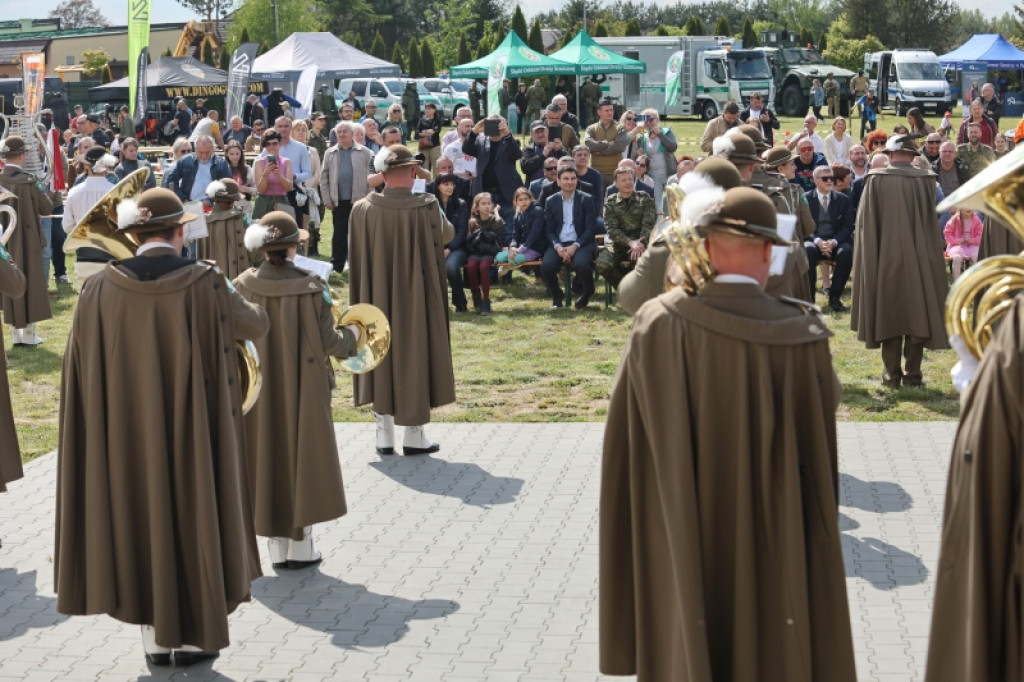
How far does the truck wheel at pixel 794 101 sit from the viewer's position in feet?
157

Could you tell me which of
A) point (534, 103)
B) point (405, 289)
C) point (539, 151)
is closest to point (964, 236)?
point (539, 151)

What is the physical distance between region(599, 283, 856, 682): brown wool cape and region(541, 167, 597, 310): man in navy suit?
1162cm

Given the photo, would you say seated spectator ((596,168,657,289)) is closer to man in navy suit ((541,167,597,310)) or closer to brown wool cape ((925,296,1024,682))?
man in navy suit ((541,167,597,310))

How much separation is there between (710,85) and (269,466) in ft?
131

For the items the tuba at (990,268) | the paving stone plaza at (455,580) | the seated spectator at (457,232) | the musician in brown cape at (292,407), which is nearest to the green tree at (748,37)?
the seated spectator at (457,232)

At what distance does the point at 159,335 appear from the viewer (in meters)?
6.12

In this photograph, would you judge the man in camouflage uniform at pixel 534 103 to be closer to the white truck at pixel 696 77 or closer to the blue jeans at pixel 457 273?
the white truck at pixel 696 77

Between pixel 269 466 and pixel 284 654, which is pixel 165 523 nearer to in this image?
pixel 284 654

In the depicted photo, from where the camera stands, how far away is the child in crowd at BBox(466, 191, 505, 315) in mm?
16344

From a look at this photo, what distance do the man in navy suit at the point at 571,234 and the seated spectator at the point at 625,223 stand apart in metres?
0.41

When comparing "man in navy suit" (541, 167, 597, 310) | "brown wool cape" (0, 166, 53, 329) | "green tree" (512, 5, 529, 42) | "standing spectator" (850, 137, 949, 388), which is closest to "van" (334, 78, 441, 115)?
"green tree" (512, 5, 529, 42)

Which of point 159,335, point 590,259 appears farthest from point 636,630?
point 590,259

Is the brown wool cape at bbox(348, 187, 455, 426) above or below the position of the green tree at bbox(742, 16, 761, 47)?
below

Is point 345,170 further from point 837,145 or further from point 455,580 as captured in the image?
point 455,580
